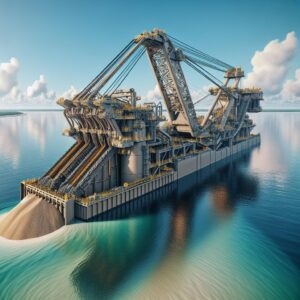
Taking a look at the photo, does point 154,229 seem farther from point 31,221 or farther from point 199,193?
point 199,193

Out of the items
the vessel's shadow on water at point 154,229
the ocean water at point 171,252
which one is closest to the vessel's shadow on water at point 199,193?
the vessel's shadow on water at point 154,229

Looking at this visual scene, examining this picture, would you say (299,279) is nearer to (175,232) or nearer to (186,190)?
(175,232)

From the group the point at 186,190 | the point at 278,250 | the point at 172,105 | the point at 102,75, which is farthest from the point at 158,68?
the point at 278,250

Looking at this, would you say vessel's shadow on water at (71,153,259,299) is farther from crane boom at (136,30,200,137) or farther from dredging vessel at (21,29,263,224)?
crane boom at (136,30,200,137)

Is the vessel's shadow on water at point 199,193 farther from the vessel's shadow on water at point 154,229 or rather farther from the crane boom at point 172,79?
the crane boom at point 172,79

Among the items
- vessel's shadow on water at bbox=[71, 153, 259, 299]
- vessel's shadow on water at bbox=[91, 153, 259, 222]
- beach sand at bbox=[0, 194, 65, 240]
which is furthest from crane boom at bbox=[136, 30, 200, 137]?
beach sand at bbox=[0, 194, 65, 240]

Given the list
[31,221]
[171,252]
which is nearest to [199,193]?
[171,252]
